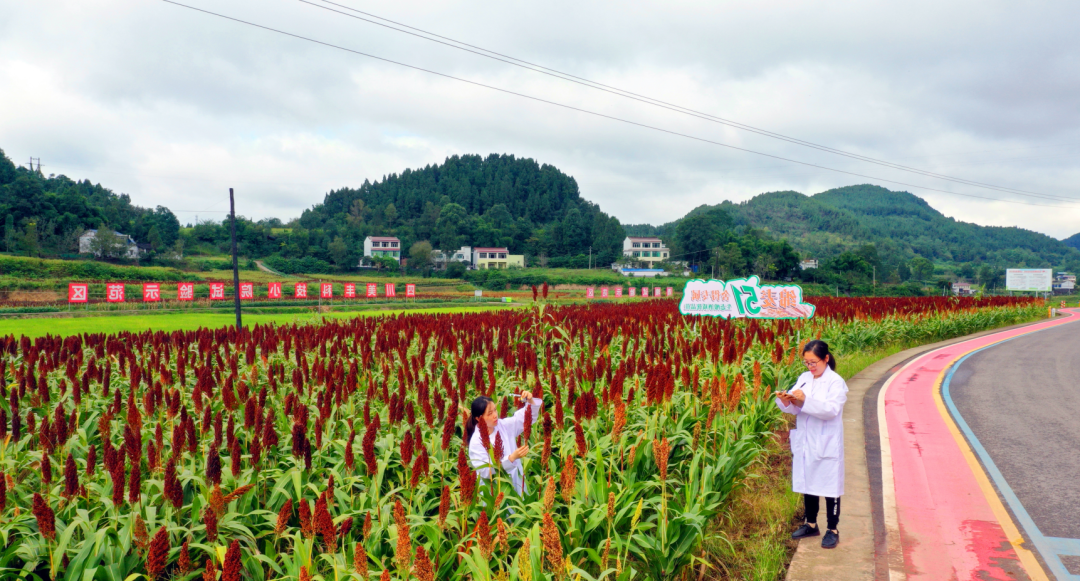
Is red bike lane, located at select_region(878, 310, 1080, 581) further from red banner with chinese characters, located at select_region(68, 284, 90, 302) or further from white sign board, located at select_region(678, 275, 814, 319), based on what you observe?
red banner with chinese characters, located at select_region(68, 284, 90, 302)

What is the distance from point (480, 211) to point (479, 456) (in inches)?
5655

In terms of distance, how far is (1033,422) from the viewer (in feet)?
27.3

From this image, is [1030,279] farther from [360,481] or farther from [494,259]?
[494,259]

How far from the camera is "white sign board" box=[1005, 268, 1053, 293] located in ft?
141

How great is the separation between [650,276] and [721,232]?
23.6 meters

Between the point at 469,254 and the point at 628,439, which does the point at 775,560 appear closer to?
the point at 628,439

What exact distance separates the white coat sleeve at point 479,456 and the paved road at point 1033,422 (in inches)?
152

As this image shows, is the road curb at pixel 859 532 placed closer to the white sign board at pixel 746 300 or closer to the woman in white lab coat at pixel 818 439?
the woman in white lab coat at pixel 818 439

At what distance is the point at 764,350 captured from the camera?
9711 millimetres

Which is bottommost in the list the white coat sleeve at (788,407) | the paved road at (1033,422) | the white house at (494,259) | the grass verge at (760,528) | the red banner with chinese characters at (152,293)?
the paved road at (1033,422)

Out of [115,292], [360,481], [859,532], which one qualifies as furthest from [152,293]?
[859,532]

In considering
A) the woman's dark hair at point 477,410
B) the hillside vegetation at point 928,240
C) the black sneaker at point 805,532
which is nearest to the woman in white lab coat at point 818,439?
the black sneaker at point 805,532

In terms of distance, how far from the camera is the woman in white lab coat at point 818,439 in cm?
438

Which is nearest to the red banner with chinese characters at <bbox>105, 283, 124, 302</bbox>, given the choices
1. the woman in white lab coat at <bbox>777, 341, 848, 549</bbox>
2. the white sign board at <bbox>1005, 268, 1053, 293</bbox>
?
the woman in white lab coat at <bbox>777, 341, 848, 549</bbox>
